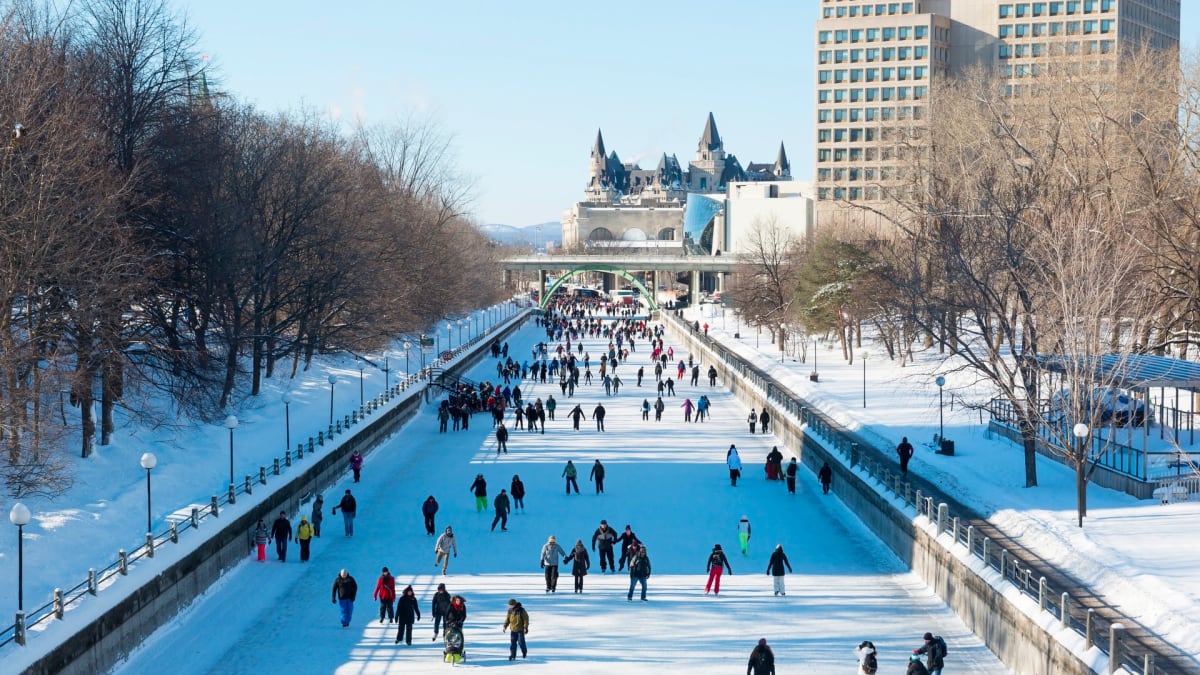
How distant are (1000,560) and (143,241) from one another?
23179 mm

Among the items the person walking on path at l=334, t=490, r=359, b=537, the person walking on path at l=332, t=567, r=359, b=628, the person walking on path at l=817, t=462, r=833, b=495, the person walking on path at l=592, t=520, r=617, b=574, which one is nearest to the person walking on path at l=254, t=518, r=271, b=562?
the person walking on path at l=334, t=490, r=359, b=537

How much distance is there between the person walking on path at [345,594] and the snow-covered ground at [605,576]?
0.27 m

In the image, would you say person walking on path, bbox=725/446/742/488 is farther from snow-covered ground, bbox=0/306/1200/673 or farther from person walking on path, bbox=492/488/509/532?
person walking on path, bbox=492/488/509/532

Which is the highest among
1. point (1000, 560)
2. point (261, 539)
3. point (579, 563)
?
point (1000, 560)

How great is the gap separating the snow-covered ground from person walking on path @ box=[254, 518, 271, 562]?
9.5 inches

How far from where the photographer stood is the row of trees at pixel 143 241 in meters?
24.2

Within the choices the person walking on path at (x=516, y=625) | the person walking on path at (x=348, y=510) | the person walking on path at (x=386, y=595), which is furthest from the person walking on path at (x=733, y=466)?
the person walking on path at (x=516, y=625)

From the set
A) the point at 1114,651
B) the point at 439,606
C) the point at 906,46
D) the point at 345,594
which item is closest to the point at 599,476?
the point at 345,594

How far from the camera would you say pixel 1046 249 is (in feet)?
89.8

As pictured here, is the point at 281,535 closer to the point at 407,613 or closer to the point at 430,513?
the point at 430,513

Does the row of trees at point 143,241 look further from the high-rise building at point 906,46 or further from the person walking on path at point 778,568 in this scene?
the high-rise building at point 906,46

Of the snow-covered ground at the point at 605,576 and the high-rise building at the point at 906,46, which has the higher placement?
the high-rise building at the point at 906,46

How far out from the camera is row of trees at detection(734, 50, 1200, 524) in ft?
84.8

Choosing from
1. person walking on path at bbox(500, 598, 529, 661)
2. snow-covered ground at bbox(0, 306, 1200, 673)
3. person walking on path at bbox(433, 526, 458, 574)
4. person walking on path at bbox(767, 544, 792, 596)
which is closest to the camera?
person walking on path at bbox(500, 598, 529, 661)
